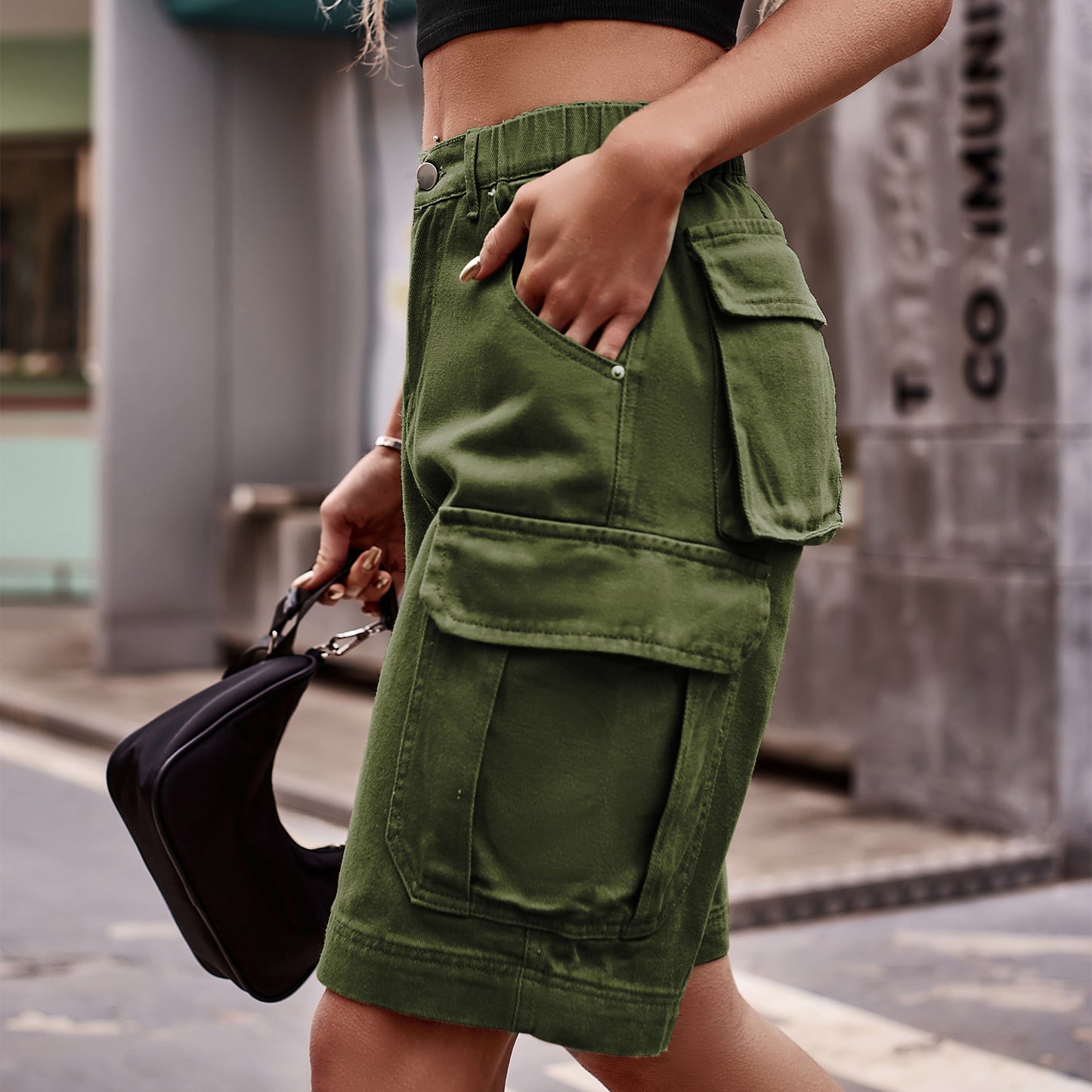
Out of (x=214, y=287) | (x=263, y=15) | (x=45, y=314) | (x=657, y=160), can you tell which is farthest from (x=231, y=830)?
(x=45, y=314)

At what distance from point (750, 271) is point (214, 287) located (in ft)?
22.3

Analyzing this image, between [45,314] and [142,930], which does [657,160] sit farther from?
[45,314]

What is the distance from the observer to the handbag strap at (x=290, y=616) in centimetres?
173

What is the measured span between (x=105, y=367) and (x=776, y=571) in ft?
21.9

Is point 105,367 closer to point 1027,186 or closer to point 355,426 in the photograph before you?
point 355,426

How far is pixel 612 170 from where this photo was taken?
1.20 metres

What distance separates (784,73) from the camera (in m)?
1.26

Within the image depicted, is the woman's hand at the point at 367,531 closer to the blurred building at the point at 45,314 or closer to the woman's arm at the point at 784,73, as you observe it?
the woman's arm at the point at 784,73

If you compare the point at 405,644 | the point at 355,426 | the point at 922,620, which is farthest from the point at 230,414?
the point at 405,644

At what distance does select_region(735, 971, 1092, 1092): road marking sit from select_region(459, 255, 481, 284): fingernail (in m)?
1.80

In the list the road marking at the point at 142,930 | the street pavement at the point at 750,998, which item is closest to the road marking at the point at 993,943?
the street pavement at the point at 750,998

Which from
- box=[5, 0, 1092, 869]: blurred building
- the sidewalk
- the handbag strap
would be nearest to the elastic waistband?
the handbag strap

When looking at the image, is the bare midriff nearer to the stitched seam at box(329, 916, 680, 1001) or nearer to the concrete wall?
the stitched seam at box(329, 916, 680, 1001)

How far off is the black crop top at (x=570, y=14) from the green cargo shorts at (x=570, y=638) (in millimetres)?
74
